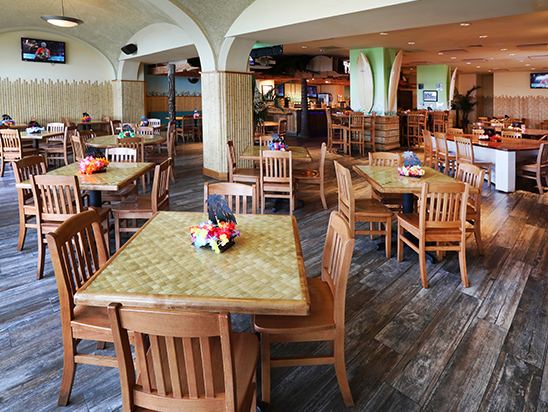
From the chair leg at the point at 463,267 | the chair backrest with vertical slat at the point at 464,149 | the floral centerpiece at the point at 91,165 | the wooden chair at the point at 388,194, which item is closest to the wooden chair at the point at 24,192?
the floral centerpiece at the point at 91,165

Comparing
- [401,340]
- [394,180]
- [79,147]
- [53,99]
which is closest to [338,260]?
[401,340]

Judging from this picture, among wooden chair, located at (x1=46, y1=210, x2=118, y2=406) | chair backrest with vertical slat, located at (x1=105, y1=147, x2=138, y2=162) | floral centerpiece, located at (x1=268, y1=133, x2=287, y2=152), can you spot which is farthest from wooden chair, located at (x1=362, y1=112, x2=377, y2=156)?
wooden chair, located at (x1=46, y1=210, x2=118, y2=406)

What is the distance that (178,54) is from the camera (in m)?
10.9

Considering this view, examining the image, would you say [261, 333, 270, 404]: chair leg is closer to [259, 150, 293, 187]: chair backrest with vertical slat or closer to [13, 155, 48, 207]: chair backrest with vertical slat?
[13, 155, 48, 207]: chair backrest with vertical slat

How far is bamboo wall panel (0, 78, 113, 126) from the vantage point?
34.6 ft

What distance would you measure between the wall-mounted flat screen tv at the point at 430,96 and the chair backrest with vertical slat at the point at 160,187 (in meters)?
13.4

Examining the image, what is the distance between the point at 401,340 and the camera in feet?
8.61

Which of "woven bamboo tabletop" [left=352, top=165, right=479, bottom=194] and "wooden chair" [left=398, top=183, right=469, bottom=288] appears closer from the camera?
"wooden chair" [left=398, top=183, right=469, bottom=288]

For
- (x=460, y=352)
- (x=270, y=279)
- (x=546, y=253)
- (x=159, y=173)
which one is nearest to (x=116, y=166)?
(x=159, y=173)

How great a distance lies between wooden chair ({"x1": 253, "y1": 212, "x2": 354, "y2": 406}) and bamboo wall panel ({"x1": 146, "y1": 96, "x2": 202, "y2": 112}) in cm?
1440

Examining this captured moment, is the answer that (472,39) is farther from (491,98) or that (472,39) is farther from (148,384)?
(491,98)

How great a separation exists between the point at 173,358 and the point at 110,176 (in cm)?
308

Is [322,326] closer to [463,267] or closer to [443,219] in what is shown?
[443,219]

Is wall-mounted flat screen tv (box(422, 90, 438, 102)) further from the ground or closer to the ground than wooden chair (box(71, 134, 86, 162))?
further from the ground
